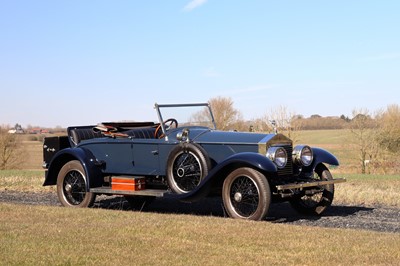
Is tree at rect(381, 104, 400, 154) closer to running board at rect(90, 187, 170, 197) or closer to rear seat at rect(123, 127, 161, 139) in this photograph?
rear seat at rect(123, 127, 161, 139)

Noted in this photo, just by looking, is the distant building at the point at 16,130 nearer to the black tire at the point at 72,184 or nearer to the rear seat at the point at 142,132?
the black tire at the point at 72,184

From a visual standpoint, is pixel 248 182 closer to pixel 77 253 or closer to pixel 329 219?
pixel 329 219

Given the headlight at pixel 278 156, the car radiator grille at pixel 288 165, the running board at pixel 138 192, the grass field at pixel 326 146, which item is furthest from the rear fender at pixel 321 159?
the grass field at pixel 326 146

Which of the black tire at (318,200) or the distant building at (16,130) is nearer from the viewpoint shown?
the black tire at (318,200)

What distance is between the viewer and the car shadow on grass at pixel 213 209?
941 cm

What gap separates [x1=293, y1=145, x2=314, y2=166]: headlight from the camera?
30.5 feet

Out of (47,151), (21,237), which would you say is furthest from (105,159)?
(21,237)

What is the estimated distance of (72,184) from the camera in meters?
10.6

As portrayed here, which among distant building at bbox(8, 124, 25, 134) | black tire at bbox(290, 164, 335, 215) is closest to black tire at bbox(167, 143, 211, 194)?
black tire at bbox(290, 164, 335, 215)

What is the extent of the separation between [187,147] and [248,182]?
3.66ft

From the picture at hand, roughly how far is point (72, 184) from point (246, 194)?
3.47 meters

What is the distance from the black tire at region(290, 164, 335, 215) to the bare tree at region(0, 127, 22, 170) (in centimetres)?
3776

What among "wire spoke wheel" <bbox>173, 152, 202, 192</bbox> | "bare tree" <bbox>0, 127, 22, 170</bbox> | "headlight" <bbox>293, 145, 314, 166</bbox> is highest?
"headlight" <bbox>293, 145, 314, 166</bbox>

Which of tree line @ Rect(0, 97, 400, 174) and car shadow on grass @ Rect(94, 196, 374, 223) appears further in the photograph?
tree line @ Rect(0, 97, 400, 174)
